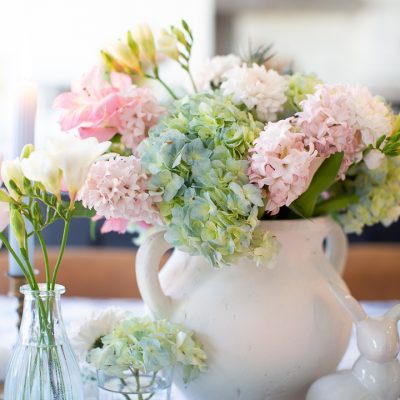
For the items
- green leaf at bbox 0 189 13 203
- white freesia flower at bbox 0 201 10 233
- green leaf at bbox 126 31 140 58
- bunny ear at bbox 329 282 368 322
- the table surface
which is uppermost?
green leaf at bbox 126 31 140 58

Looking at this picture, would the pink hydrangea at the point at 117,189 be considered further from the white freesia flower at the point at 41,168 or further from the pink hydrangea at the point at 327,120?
the pink hydrangea at the point at 327,120

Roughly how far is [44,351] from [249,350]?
205 millimetres

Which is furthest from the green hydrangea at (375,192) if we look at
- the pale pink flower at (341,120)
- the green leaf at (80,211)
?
the green leaf at (80,211)

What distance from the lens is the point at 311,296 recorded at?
0.73 m

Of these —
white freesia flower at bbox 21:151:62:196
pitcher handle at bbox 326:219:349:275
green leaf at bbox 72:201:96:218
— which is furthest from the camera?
pitcher handle at bbox 326:219:349:275

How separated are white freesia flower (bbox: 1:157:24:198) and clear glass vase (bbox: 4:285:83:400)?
0.30 feet

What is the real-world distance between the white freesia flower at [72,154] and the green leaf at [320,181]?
236 millimetres

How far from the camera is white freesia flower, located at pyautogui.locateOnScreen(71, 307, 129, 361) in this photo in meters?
0.73

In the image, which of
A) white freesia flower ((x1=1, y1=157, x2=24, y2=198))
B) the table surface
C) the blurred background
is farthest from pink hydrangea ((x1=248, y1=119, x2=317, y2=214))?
the blurred background

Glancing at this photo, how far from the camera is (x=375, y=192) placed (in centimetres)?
82

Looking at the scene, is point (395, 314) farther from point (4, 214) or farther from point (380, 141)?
point (4, 214)

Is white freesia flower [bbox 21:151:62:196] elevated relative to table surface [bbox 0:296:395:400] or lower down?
elevated

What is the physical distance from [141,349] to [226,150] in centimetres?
21

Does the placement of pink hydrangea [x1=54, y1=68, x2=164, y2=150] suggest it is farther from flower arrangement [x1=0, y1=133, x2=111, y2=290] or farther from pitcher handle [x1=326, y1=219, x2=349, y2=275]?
pitcher handle [x1=326, y1=219, x2=349, y2=275]
